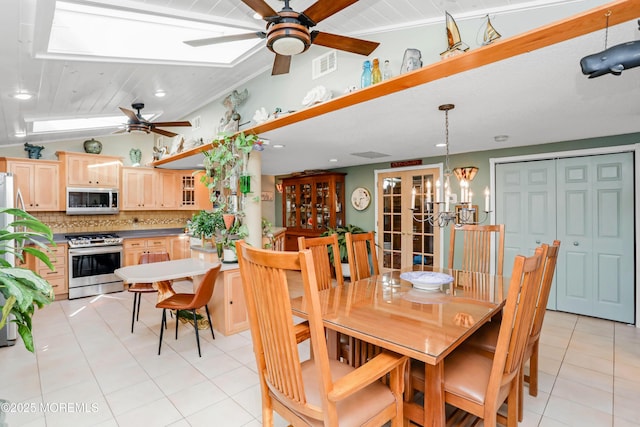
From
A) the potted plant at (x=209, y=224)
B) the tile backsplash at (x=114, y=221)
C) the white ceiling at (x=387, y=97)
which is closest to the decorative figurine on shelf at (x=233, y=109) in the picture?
the white ceiling at (x=387, y=97)

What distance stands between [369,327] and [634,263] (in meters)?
3.99

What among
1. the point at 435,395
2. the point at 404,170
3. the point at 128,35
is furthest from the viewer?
the point at 404,170

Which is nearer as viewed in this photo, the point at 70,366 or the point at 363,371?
the point at 363,371

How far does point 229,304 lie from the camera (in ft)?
11.3

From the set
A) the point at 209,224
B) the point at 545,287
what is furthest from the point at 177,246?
the point at 545,287

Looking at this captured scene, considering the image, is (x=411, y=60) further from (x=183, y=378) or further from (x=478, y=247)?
(x=183, y=378)

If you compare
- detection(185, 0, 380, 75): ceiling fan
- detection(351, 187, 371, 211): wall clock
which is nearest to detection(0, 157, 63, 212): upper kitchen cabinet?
detection(185, 0, 380, 75): ceiling fan

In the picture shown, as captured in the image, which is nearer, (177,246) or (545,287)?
(545,287)

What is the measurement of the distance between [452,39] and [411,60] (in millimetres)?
269

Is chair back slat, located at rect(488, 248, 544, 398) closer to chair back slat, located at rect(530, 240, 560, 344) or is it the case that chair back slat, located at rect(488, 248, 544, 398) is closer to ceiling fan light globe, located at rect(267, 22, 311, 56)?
chair back slat, located at rect(530, 240, 560, 344)

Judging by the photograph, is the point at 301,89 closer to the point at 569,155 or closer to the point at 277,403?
the point at 277,403

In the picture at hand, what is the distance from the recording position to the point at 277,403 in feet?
4.86

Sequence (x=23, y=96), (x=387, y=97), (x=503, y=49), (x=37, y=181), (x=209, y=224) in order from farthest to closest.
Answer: (x=37, y=181) → (x=209, y=224) → (x=23, y=96) → (x=387, y=97) → (x=503, y=49)

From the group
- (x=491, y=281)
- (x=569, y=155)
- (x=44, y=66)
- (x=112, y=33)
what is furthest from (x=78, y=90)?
(x=569, y=155)
